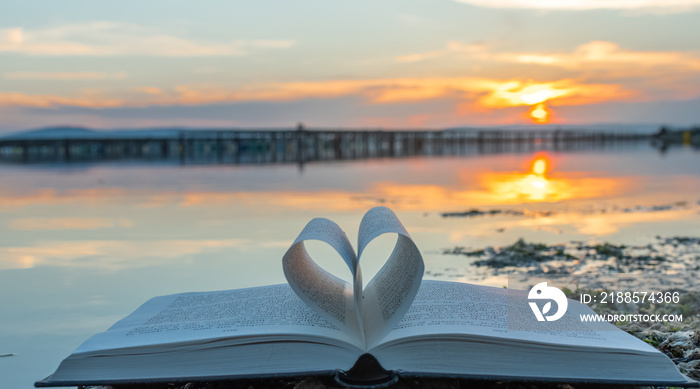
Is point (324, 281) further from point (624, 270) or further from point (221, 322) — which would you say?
point (624, 270)

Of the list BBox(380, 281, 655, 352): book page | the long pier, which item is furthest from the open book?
the long pier

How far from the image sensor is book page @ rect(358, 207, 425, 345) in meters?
1.76

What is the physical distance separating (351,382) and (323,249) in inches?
144

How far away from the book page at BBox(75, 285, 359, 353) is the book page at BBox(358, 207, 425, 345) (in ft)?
0.43

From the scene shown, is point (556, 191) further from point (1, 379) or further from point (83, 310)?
point (1, 379)

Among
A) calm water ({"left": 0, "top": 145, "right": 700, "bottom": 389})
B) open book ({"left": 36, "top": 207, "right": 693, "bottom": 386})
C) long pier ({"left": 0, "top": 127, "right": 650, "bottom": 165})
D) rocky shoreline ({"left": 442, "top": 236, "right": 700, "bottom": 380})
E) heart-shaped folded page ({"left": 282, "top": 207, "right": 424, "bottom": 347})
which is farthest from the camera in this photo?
long pier ({"left": 0, "top": 127, "right": 650, "bottom": 165})

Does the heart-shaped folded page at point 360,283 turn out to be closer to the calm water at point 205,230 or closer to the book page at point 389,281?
the book page at point 389,281

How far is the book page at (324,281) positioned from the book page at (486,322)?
15 cm

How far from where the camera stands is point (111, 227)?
7.04m

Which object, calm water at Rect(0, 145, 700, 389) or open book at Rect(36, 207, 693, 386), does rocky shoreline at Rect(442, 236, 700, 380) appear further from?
open book at Rect(36, 207, 693, 386)

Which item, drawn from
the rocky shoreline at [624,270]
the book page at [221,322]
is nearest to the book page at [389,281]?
the book page at [221,322]

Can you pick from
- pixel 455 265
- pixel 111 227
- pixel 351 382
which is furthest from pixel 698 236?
pixel 111 227

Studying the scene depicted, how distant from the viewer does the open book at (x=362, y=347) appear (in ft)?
5.46

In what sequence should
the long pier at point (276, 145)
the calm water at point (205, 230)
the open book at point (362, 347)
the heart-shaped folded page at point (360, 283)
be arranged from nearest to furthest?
the open book at point (362, 347) → the heart-shaped folded page at point (360, 283) → the calm water at point (205, 230) → the long pier at point (276, 145)
